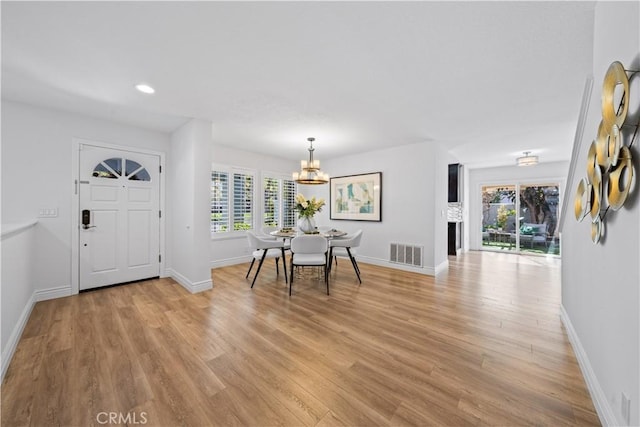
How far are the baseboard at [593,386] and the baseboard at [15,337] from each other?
3.77 metres

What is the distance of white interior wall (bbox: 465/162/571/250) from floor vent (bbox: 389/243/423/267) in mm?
3680

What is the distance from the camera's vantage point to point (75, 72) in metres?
2.25

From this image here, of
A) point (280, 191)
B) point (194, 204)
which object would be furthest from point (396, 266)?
point (194, 204)

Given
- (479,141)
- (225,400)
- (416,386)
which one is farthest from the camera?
(479,141)

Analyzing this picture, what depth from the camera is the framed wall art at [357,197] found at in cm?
520

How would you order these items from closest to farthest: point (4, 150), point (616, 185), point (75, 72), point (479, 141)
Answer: point (616, 185)
point (75, 72)
point (4, 150)
point (479, 141)

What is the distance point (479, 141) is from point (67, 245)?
22.5 ft

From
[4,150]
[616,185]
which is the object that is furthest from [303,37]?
[4,150]

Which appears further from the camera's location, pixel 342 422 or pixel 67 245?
pixel 67 245

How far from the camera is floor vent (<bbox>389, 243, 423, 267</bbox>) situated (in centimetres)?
456

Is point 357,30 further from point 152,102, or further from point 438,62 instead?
point 152,102

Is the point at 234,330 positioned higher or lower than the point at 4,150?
lower

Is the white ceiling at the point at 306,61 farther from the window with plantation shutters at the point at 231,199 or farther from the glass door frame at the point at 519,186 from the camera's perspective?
the glass door frame at the point at 519,186
